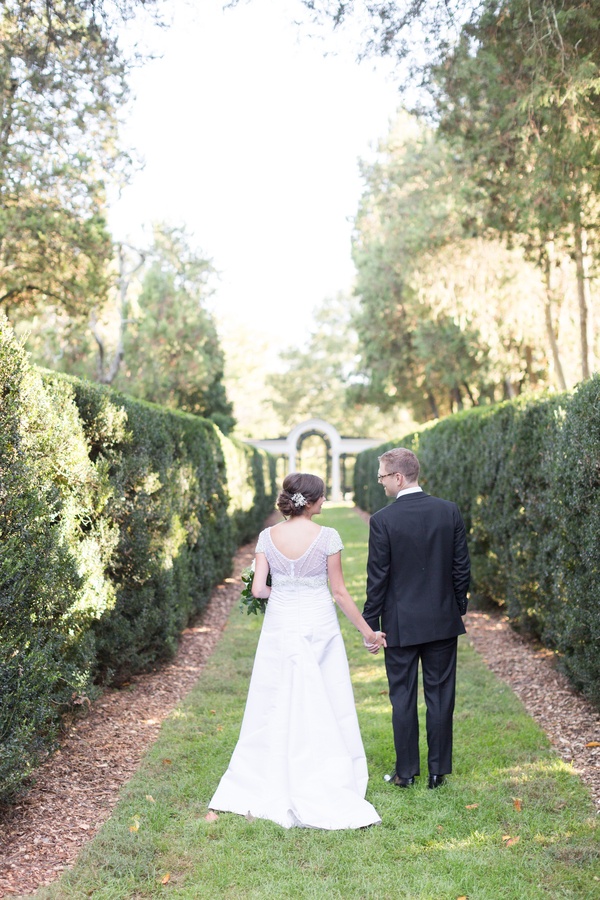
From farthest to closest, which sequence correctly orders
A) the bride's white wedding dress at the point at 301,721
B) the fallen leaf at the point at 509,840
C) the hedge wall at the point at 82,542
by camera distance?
the bride's white wedding dress at the point at 301,721 → the hedge wall at the point at 82,542 → the fallen leaf at the point at 509,840

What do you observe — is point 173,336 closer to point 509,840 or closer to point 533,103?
point 533,103

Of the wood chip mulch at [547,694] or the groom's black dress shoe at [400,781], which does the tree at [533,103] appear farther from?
the groom's black dress shoe at [400,781]

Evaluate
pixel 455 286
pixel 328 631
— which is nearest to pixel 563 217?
pixel 328 631

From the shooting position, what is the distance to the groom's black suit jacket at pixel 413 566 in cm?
468

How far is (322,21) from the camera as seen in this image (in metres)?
7.19

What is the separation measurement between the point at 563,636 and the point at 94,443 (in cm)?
413

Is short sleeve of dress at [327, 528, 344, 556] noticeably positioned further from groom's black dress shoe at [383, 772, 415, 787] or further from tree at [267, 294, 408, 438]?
tree at [267, 294, 408, 438]

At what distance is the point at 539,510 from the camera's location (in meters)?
7.57

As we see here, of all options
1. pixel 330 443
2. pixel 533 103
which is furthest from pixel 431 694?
pixel 330 443

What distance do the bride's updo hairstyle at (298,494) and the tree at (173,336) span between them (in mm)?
25122

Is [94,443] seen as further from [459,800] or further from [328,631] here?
[459,800]

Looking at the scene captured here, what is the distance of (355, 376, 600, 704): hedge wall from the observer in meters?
5.95

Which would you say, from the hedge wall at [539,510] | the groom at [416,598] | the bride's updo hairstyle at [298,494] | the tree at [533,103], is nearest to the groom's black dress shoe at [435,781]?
the groom at [416,598]

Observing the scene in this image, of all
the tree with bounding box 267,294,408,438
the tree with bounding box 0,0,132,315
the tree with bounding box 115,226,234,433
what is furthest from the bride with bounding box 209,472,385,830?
the tree with bounding box 267,294,408,438
